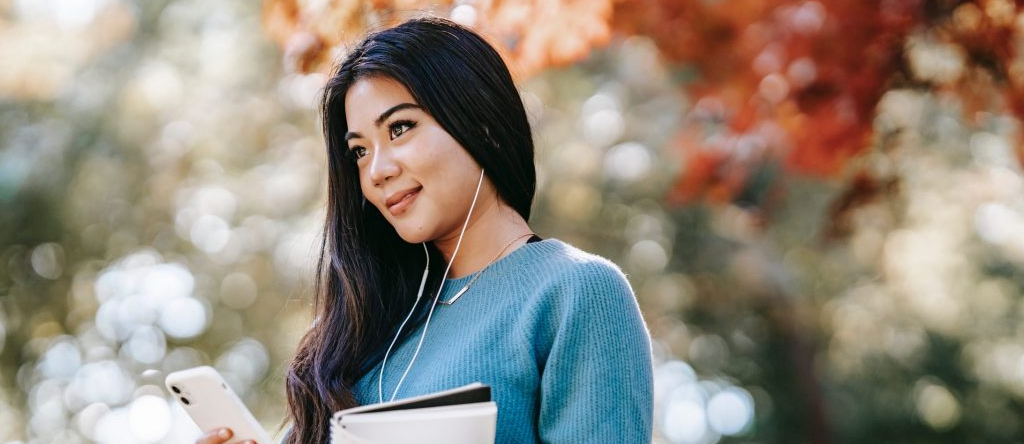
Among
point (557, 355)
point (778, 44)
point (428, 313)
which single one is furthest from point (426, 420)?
point (778, 44)

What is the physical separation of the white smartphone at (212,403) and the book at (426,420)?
0.30m

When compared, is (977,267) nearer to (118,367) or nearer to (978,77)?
(978,77)

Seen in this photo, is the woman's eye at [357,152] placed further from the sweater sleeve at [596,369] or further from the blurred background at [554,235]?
the blurred background at [554,235]

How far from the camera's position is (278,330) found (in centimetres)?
1048

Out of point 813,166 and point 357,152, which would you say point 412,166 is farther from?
point 813,166

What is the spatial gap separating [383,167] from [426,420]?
61cm

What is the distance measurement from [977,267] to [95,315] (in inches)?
292

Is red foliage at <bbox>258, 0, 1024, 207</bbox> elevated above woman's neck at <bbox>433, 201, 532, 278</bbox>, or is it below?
above

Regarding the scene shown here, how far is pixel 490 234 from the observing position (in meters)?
2.22

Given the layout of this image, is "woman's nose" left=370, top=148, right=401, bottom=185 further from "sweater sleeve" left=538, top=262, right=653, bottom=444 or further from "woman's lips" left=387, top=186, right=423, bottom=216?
"sweater sleeve" left=538, top=262, right=653, bottom=444

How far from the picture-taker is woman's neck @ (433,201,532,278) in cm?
221

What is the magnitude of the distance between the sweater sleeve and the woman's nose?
0.38 meters

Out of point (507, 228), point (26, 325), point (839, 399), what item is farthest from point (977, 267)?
point (507, 228)

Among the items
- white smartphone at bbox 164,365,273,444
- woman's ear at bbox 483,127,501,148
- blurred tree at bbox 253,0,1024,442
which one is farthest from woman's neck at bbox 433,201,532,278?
blurred tree at bbox 253,0,1024,442
